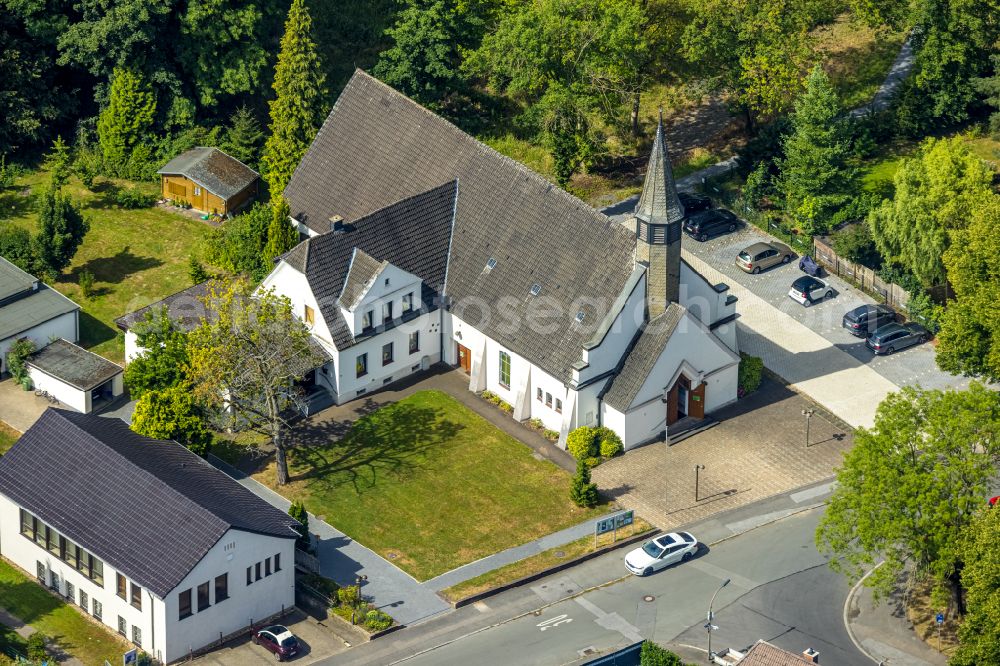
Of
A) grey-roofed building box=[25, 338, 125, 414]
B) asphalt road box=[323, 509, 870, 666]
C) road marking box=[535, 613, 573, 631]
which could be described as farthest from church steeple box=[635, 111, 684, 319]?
grey-roofed building box=[25, 338, 125, 414]

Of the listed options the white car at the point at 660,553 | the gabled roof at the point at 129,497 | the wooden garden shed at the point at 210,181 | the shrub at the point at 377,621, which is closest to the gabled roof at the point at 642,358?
the white car at the point at 660,553

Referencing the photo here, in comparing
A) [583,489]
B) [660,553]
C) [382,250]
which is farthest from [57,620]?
[660,553]

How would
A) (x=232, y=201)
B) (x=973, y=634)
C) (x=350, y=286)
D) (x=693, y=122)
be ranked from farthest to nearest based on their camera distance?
(x=693, y=122), (x=232, y=201), (x=350, y=286), (x=973, y=634)

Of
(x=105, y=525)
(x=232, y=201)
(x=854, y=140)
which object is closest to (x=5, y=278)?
(x=232, y=201)

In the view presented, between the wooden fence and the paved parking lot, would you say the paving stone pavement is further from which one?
the wooden fence

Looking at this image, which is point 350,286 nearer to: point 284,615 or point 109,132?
point 284,615

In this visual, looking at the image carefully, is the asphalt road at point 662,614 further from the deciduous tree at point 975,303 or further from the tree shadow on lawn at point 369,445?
the deciduous tree at point 975,303
